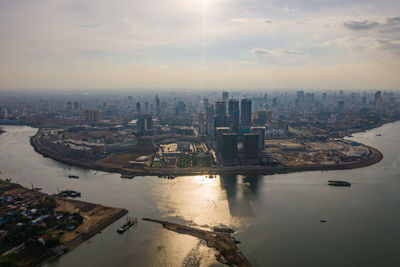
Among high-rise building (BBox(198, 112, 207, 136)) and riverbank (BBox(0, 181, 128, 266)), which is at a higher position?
high-rise building (BBox(198, 112, 207, 136))

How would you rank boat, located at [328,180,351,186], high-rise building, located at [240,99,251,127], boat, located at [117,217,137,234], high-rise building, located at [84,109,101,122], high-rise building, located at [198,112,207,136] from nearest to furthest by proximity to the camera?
boat, located at [117,217,137,234]
boat, located at [328,180,351,186]
high-rise building, located at [198,112,207,136]
high-rise building, located at [240,99,251,127]
high-rise building, located at [84,109,101,122]

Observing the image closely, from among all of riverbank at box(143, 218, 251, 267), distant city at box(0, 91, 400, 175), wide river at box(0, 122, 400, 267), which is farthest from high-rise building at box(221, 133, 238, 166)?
riverbank at box(143, 218, 251, 267)

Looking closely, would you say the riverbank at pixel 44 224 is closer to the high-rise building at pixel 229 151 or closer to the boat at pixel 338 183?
the high-rise building at pixel 229 151

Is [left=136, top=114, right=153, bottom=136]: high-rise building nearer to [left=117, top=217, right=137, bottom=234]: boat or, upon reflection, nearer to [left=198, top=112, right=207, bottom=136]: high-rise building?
[left=198, top=112, right=207, bottom=136]: high-rise building

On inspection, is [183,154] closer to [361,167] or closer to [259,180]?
[259,180]

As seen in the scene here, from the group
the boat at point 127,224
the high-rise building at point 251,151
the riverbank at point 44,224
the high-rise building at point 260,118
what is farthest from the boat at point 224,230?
the high-rise building at point 260,118

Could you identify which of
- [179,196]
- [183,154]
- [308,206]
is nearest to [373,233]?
[308,206]

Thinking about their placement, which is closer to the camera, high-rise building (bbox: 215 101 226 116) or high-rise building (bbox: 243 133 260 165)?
high-rise building (bbox: 243 133 260 165)

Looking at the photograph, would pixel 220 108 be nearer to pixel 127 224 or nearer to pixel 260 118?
pixel 260 118
